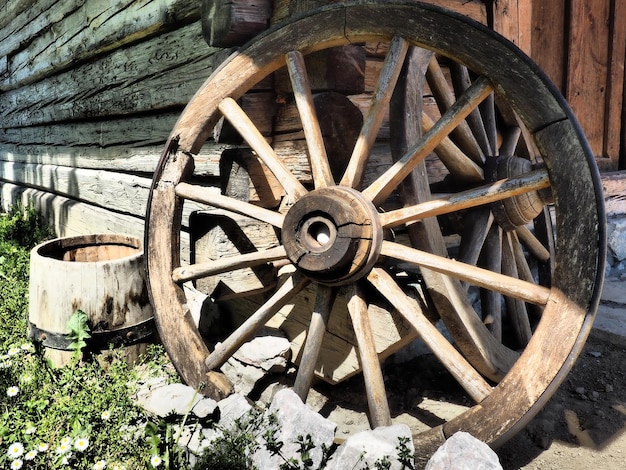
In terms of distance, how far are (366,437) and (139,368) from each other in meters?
1.38

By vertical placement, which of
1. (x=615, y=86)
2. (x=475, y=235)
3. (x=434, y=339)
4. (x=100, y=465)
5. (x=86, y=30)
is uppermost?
(x=86, y=30)

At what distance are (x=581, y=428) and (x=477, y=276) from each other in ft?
3.27

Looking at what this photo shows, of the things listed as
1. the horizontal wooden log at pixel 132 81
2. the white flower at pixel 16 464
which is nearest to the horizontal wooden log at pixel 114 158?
the horizontal wooden log at pixel 132 81

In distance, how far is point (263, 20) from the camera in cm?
236

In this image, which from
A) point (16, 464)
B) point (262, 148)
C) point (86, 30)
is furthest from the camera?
point (86, 30)

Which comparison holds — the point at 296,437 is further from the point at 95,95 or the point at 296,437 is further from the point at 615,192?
the point at 615,192

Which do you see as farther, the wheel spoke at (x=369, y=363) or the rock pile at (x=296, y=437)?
the wheel spoke at (x=369, y=363)

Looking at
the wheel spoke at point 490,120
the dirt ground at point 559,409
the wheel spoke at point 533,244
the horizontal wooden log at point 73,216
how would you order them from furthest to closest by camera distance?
the horizontal wooden log at point 73,216
the wheel spoke at point 533,244
the wheel spoke at point 490,120
the dirt ground at point 559,409

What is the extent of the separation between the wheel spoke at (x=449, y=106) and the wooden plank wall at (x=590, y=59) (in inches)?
85.2

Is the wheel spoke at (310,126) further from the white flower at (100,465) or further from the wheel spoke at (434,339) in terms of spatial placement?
the white flower at (100,465)

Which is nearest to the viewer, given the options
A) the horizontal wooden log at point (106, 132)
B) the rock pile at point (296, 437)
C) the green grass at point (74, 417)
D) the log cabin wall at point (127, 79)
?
the rock pile at point (296, 437)

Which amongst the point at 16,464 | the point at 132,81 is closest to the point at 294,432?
the point at 16,464

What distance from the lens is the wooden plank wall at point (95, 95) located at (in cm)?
298

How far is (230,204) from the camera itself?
2127 mm
